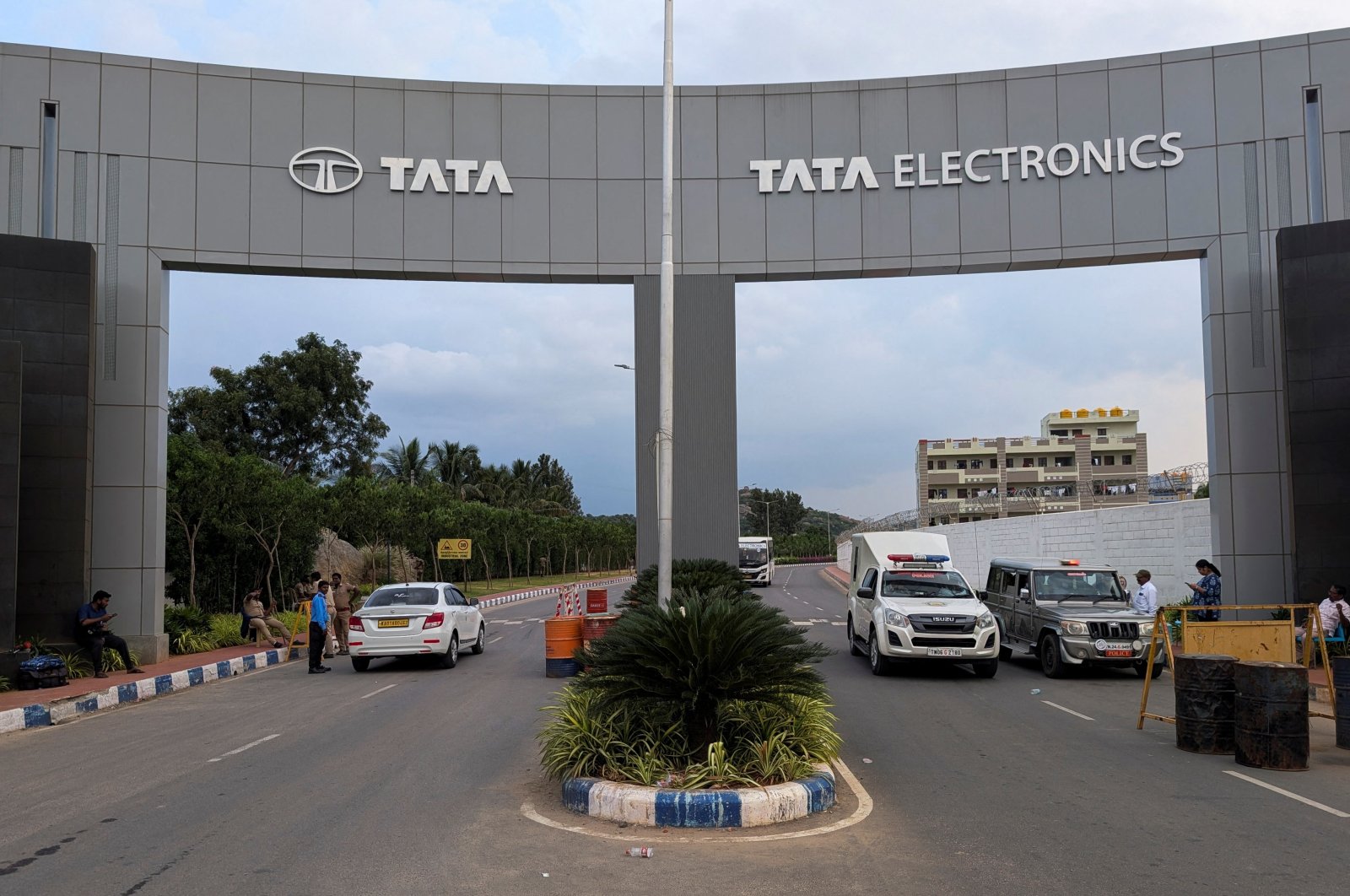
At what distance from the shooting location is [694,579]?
17641mm

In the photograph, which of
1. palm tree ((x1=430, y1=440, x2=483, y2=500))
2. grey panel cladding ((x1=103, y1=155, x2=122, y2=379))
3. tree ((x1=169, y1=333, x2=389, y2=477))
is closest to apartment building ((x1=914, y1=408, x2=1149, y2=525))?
palm tree ((x1=430, y1=440, x2=483, y2=500))

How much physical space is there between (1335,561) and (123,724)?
1846 cm

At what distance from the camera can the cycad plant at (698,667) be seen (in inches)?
331

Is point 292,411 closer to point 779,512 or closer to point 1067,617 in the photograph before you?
point 1067,617

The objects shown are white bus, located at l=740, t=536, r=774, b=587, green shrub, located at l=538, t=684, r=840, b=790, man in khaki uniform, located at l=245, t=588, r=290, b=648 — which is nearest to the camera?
green shrub, located at l=538, t=684, r=840, b=790

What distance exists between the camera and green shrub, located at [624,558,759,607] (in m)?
16.6

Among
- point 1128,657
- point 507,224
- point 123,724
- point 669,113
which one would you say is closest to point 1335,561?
point 1128,657

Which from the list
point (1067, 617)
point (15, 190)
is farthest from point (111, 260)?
point (1067, 617)

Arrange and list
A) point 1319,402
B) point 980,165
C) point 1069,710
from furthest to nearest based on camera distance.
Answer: point 980,165 < point 1319,402 < point 1069,710

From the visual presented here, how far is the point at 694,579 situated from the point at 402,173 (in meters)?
9.76

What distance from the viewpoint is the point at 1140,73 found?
67.6 feet

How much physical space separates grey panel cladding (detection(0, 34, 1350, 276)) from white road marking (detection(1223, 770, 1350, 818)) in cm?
1310

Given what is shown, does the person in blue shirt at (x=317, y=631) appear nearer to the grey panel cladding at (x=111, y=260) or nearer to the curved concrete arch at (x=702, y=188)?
the curved concrete arch at (x=702, y=188)

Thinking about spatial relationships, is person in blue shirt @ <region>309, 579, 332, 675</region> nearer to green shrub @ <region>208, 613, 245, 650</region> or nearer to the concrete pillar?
green shrub @ <region>208, 613, 245, 650</region>
